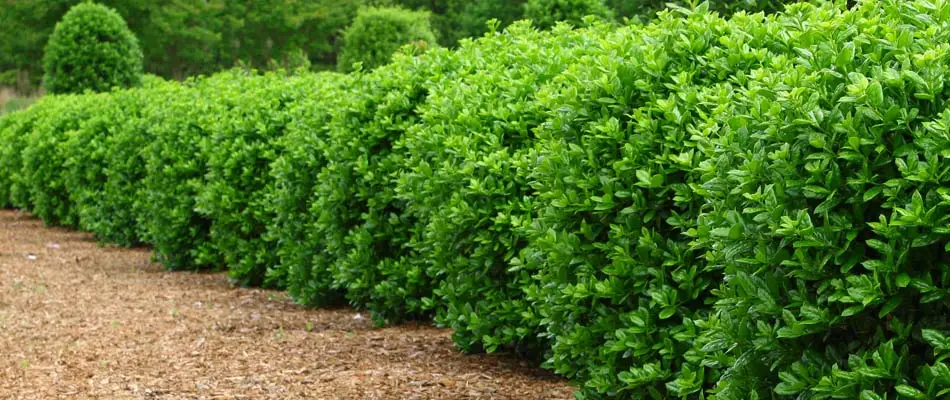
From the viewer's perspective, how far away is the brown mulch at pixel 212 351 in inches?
186

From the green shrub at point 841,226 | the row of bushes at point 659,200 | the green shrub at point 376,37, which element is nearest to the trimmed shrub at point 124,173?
the row of bushes at point 659,200

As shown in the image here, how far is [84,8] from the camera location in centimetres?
1759

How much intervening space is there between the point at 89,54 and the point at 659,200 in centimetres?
1543

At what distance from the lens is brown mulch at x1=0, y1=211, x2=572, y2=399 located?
4730mm

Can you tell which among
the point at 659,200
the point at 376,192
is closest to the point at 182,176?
the point at 376,192

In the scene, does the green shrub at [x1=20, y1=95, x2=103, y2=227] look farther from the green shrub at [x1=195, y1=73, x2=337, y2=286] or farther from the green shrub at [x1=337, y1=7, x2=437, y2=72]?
the green shrub at [x1=337, y1=7, x2=437, y2=72]

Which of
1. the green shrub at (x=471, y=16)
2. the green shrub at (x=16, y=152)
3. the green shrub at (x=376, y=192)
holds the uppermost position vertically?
the green shrub at (x=376, y=192)

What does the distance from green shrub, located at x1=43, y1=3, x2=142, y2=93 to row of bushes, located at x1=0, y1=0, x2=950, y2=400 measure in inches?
424

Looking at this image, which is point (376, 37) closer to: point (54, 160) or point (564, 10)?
point (564, 10)

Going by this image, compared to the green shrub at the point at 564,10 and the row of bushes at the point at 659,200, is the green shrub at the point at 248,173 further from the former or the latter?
the green shrub at the point at 564,10

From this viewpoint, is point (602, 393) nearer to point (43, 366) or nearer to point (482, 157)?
point (482, 157)

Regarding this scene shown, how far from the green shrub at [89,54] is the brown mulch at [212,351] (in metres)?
9.61

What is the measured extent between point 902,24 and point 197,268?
23.4 ft

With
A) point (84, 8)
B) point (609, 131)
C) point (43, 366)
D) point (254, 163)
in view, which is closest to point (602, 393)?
point (609, 131)
